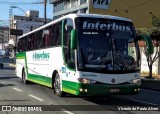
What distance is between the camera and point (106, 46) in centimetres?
1313

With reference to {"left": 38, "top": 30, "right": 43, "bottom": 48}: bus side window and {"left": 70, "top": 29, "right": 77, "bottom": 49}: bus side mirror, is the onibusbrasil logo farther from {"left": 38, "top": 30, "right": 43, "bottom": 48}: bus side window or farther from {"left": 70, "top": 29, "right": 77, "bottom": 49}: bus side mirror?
{"left": 70, "top": 29, "right": 77, "bottom": 49}: bus side mirror

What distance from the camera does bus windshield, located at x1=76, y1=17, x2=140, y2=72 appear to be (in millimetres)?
12906

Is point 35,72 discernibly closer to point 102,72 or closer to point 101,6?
point 102,72

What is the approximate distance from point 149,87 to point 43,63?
7.19 meters

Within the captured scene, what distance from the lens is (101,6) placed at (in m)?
52.5

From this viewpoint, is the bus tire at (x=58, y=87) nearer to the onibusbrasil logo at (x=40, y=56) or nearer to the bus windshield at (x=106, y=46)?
the onibusbrasil logo at (x=40, y=56)

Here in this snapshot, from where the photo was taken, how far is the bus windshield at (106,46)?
12906mm

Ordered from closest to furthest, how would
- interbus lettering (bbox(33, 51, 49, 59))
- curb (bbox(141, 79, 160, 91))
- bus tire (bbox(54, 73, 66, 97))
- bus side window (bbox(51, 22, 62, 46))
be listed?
bus tire (bbox(54, 73, 66, 97)) < bus side window (bbox(51, 22, 62, 46)) < interbus lettering (bbox(33, 51, 49, 59)) < curb (bbox(141, 79, 160, 91))

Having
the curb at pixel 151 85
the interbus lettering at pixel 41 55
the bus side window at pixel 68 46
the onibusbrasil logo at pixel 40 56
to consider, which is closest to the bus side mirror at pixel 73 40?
the bus side window at pixel 68 46

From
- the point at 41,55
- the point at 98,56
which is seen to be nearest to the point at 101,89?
the point at 98,56

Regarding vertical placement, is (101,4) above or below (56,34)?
above

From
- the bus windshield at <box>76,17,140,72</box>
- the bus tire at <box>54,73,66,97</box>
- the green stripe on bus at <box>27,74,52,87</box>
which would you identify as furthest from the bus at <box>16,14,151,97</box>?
the green stripe on bus at <box>27,74,52,87</box>

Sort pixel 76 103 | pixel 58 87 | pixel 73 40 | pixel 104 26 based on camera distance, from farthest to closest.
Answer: pixel 58 87 → pixel 76 103 → pixel 104 26 → pixel 73 40

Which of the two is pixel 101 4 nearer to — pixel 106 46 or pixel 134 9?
pixel 134 9
